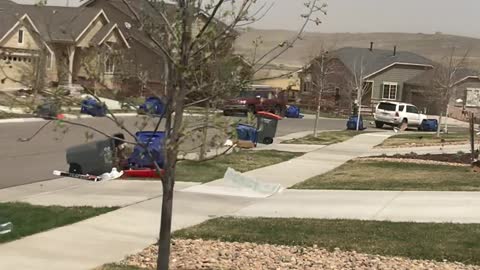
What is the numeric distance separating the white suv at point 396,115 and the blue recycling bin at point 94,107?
3703 centimetres

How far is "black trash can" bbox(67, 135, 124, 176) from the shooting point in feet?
44.2

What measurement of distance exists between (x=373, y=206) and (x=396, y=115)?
30.8m

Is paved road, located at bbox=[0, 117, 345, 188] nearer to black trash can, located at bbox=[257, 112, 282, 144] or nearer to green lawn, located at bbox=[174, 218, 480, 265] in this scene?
green lawn, located at bbox=[174, 218, 480, 265]

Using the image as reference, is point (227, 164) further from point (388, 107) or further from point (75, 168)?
point (388, 107)

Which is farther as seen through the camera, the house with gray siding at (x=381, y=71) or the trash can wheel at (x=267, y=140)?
the house with gray siding at (x=381, y=71)

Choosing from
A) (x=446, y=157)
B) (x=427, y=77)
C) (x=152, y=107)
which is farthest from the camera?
(x=427, y=77)

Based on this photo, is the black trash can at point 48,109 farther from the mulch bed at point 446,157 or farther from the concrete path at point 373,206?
the mulch bed at point 446,157

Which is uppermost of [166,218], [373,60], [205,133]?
[373,60]

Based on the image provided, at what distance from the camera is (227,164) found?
16109 mm

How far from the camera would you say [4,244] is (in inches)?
303

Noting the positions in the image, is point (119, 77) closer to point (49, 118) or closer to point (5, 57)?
point (49, 118)

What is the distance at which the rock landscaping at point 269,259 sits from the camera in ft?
22.8

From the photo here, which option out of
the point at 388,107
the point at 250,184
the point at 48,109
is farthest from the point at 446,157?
the point at 388,107

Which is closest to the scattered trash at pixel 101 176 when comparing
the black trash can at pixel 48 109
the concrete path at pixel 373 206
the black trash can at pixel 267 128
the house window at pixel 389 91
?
the concrete path at pixel 373 206
